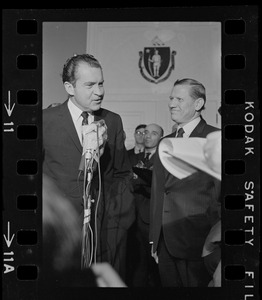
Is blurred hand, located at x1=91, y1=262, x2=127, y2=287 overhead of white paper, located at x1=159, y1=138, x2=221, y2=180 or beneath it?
beneath

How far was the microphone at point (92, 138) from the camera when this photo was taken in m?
7.35

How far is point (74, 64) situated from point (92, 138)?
40cm

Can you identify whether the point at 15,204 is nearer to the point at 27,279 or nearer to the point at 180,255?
the point at 27,279

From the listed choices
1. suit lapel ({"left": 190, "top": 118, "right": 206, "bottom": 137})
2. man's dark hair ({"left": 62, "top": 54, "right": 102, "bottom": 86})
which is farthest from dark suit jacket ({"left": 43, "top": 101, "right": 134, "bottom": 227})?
suit lapel ({"left": 190, "top": 118, "right": 206, "bottom": 137})

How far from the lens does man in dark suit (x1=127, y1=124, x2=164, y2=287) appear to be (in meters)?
7.36

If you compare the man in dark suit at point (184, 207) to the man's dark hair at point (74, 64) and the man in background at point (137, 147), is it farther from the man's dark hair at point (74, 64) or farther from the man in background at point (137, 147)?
the man's dark hair at point (74, 64)

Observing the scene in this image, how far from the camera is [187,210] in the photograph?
7.33 m

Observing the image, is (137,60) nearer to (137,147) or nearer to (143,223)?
(137,147)

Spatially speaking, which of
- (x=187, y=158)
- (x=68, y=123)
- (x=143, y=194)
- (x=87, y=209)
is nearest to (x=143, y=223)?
(x=143, y=194)

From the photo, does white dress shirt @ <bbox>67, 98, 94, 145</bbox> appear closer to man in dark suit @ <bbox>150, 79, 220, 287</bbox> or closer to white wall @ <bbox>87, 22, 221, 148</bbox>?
Answer: white wall @ <bbox>87, 22, 221, 148</bbox>

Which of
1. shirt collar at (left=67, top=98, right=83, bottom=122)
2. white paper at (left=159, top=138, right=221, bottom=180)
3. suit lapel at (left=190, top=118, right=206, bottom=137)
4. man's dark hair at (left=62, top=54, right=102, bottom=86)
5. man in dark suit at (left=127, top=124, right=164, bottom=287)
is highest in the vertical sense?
man's dark hair at (left=62, top=54, right=102, bottom=86)

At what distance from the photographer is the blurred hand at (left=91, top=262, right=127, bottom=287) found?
290 inches

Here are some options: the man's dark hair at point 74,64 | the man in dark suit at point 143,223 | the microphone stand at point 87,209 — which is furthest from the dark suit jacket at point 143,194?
the man's dark hair at point 74,64

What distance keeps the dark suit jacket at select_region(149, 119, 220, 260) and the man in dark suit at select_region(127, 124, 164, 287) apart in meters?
0.05
